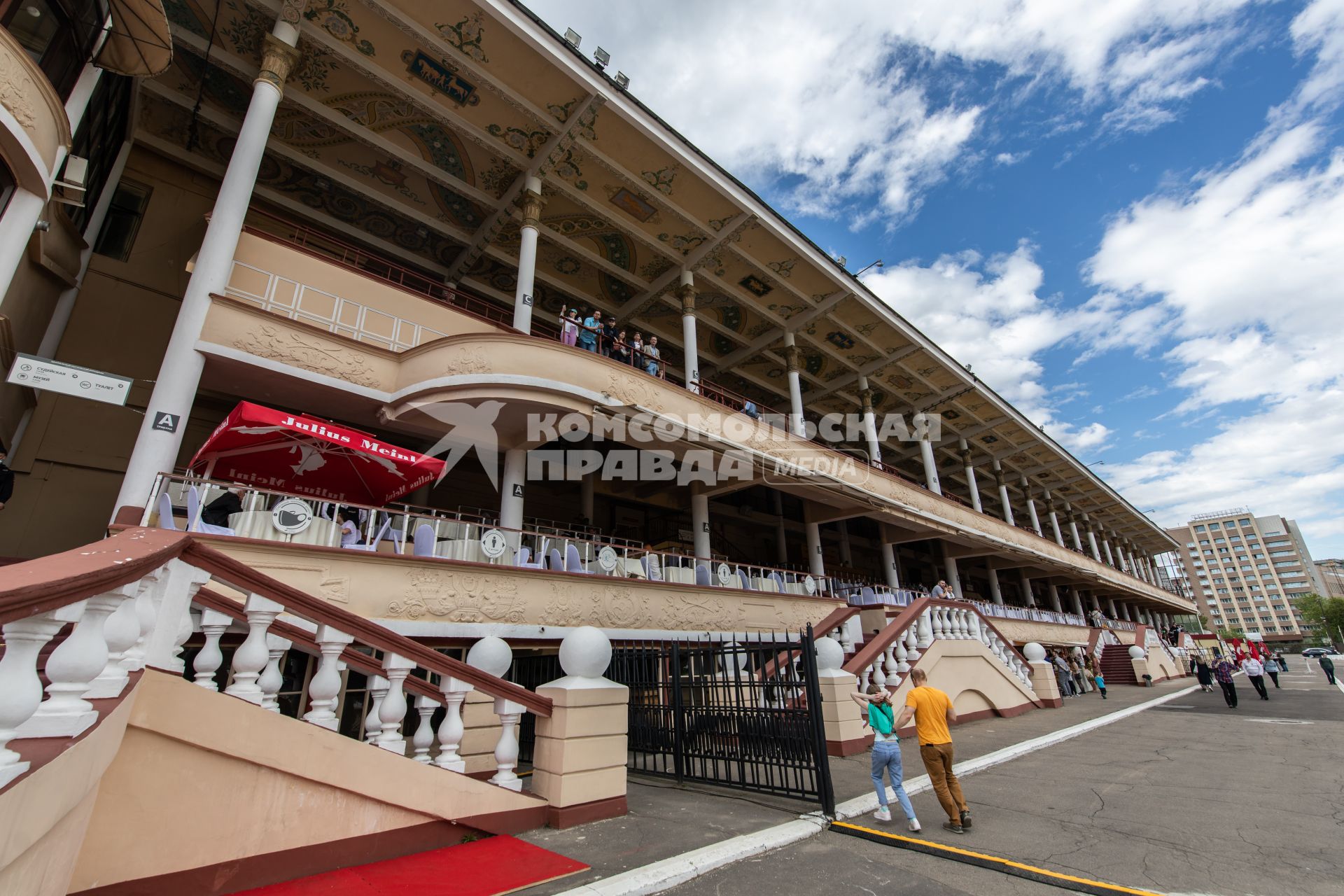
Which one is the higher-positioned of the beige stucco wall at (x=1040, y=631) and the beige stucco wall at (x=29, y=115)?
the beige stucco wall at (x=29, y=115)

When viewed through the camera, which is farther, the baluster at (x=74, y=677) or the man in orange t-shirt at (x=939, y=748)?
the man in orange t-shirt at (x=939, y=748)

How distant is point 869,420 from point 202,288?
21.6 m

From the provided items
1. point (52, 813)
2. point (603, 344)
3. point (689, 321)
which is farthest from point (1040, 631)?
point (52, 813)

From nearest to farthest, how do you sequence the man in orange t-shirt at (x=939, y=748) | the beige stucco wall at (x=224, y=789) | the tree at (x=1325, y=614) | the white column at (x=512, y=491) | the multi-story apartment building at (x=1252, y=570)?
1. the beige stucco wall at (x=224, y=789)
2. the man in orange t-shirt at (x=939, y=748)
3. the white column at (x=512, y=491)
4. the tree at (x=1325, y=614)
5. the multi-story apartment building at (x=1252, y=570)

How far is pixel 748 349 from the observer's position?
22.9 metres

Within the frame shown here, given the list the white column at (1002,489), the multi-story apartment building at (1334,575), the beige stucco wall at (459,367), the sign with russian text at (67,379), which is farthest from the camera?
the multi-story apartment building at (1334,575)

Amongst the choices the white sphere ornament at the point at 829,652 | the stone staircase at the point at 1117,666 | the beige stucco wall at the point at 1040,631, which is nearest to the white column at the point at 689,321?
the white sphere ornament at the point at 829,652

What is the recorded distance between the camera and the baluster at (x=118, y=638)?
2861 mm

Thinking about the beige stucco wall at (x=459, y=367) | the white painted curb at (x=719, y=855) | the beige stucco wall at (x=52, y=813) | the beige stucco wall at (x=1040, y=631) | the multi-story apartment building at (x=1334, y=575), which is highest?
the multi-story apartment building at (x=1334, y=575)

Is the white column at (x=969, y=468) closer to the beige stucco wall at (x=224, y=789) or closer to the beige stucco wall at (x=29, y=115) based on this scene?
the beige stucco wall at (x=224, y=789)

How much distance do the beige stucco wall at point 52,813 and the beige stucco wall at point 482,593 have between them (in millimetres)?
5104

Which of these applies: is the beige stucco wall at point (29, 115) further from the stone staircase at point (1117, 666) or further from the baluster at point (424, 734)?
the stone staircase at point (1117, 666)

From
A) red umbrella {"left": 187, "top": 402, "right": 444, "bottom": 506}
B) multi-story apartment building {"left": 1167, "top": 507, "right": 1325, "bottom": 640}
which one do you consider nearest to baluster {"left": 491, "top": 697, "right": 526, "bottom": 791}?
red umbrella {"left": 187, "top": 402, "right": 444, "bottom": 506}

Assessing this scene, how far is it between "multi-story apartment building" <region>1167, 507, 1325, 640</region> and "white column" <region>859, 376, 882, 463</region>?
140 metres
